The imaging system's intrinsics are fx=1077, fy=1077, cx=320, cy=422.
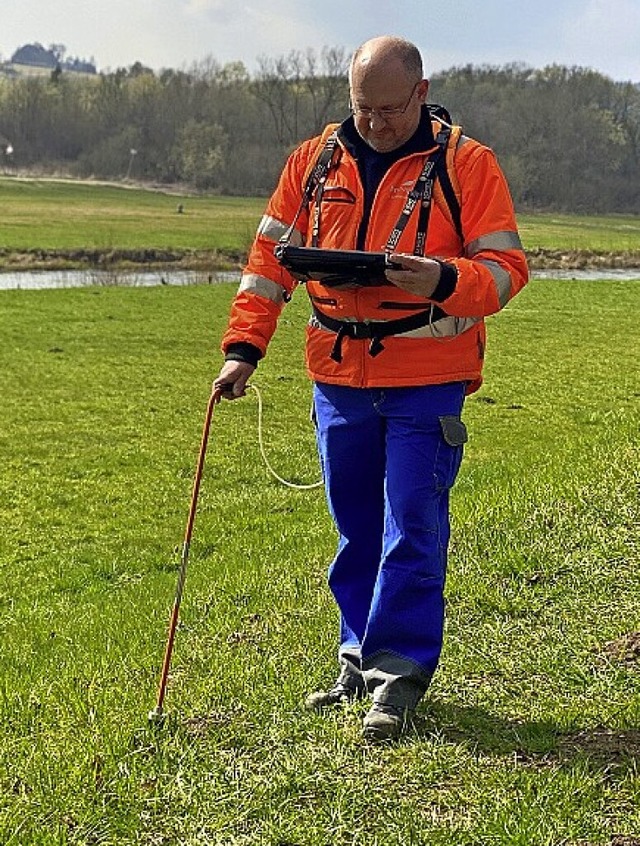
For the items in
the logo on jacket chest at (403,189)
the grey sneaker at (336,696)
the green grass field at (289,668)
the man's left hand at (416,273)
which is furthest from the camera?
the grey sneaker at (336,696)

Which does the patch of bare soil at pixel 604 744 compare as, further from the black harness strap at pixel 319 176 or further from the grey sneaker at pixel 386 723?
the black harness strap at pixel 319 176

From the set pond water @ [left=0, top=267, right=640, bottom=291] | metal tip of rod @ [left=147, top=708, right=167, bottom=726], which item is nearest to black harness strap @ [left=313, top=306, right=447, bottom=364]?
metal tip of rod @ [left=147, top=708, right=167, bottom=726]

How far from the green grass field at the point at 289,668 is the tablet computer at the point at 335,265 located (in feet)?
5.85

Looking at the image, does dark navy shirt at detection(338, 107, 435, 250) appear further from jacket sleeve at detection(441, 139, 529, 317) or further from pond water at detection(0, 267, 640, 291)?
pond water at detection(0, 267, 640, 291)

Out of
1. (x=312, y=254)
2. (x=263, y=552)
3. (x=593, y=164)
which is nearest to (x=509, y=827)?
(x=312, y=254)

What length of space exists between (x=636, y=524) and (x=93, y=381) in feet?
50.6

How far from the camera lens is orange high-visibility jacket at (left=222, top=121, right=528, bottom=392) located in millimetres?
4211

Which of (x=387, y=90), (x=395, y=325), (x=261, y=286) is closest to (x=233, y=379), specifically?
(x=261, y=286)

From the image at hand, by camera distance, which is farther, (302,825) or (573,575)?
(573,575)

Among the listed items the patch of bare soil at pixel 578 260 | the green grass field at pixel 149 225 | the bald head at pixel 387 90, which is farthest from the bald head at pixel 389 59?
the green grass field at pixel 149 225

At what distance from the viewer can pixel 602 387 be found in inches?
752

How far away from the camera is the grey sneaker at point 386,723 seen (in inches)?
166

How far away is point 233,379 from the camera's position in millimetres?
4688

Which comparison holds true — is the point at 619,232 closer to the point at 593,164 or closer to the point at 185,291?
the point at 593,164
